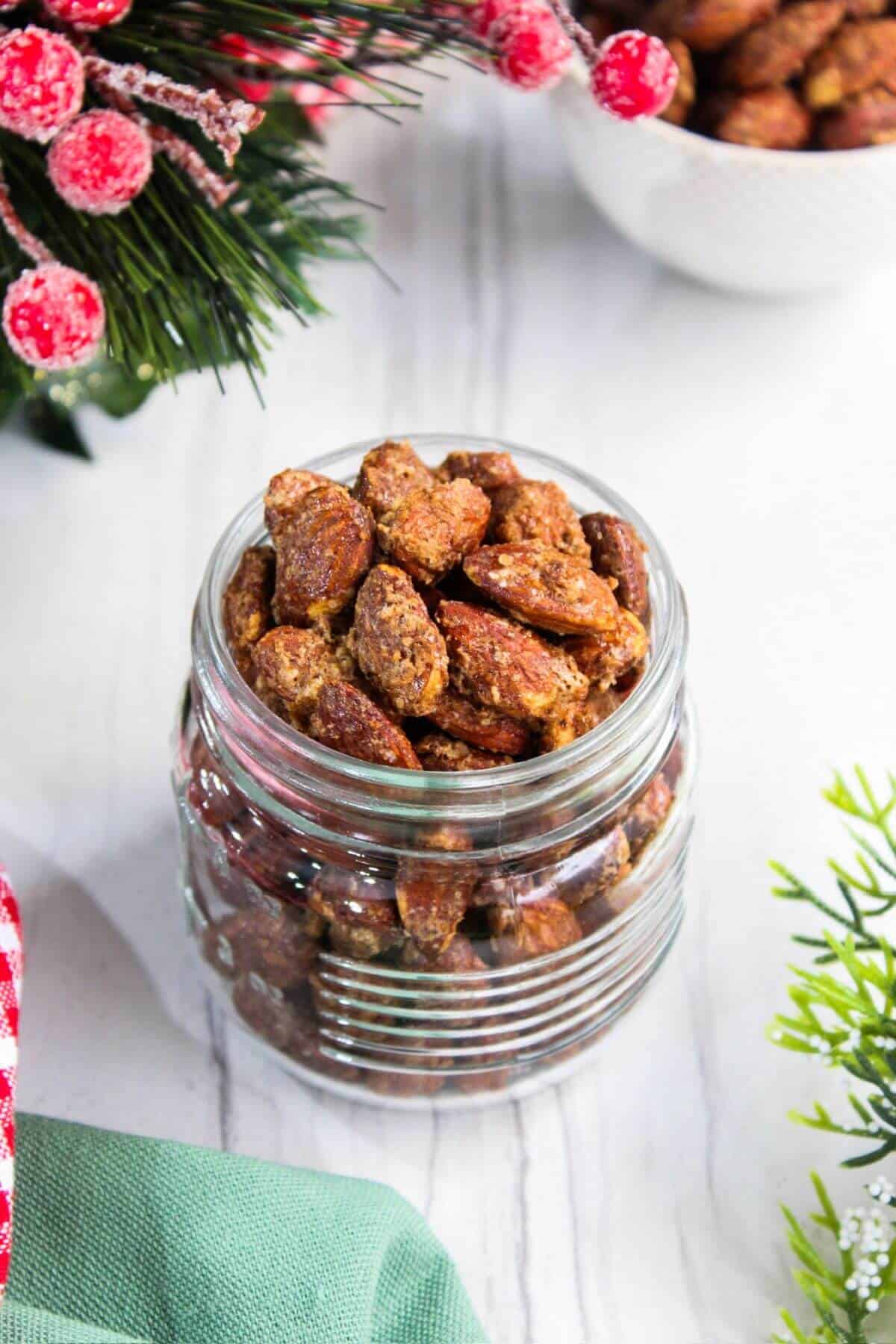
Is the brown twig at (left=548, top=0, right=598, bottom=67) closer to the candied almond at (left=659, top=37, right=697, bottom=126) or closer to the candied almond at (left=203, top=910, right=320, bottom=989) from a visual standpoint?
the candied almond at (left=659, top=37, right=697, bottom=126)

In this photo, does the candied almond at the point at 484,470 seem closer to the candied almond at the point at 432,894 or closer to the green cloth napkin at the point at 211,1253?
the candied almond at the point at 432,894

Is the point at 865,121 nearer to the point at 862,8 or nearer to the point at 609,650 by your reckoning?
the point at 862,8

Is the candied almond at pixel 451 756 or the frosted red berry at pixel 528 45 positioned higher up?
the frosted red berry at pixel 528 45

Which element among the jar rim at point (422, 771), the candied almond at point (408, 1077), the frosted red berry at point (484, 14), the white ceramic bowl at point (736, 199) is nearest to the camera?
the jar rim at point (422, 771)

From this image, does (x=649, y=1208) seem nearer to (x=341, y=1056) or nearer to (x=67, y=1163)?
(x=341, y=1056)

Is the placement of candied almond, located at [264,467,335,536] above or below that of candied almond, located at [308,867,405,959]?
above

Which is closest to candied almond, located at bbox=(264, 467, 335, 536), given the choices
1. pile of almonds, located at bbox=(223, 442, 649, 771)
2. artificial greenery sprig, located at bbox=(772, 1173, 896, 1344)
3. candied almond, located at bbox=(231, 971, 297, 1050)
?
pile of almonds, located at bbox=(223, 442, 649, 771)

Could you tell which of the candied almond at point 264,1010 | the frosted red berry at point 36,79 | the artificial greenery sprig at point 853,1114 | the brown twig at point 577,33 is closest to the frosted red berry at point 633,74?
the brown twig at point 577,33

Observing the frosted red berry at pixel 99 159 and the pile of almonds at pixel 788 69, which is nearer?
the frosted red berry at pixel 99 159
